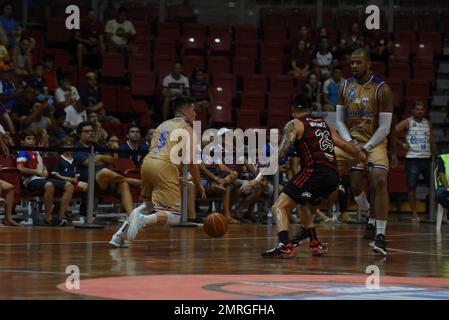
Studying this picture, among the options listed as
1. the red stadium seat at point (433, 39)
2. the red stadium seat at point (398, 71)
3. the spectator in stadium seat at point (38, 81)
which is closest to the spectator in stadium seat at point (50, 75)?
the spectator in stadium seat at point (38, 81)

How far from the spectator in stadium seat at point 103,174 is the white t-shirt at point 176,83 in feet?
15.7

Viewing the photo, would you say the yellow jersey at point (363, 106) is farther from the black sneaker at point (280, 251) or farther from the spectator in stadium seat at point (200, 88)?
the spectator in stadium seat at point (200, 88)

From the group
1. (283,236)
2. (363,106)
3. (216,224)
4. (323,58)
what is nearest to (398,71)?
(323,58)

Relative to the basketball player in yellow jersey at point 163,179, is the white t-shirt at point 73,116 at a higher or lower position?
higher

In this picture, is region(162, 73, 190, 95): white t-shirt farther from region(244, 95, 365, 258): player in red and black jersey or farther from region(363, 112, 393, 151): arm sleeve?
region(244, 95, 365, 258): player in red and black jersey

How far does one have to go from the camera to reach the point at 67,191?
15820 millimetres

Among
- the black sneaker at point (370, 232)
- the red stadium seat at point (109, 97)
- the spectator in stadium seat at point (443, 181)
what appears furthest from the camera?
the red stadium seat at point (109, 97)

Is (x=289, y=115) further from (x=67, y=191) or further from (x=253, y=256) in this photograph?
(x=253, y=256)

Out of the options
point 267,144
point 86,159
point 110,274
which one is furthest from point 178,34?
point 110,274

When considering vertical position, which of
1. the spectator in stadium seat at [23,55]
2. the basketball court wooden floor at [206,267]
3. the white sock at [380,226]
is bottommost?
the basketball court wooden floor at [206,267]

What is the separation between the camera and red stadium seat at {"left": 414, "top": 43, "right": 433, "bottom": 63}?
24.9 meters

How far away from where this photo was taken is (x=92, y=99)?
2017 centimetres

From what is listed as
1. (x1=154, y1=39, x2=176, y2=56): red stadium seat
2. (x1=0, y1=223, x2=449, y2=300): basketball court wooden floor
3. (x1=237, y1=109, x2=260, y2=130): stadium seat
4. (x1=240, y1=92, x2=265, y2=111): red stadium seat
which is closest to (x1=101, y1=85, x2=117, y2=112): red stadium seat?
(x1=154, y1=39, x2=176, y2=56): red stadium seat

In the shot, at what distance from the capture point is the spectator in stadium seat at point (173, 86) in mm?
20953
